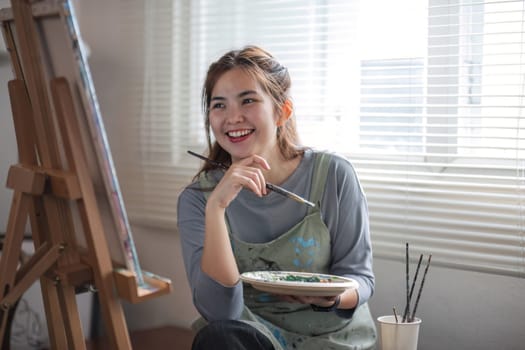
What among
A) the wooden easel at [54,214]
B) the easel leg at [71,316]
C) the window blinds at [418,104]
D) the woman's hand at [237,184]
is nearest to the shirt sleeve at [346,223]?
the woman's hand at [237,184]

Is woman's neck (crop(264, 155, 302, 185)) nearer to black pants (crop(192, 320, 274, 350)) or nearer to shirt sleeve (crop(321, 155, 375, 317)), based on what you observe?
shirt sleeve (crop(321, 155, 375, 317))

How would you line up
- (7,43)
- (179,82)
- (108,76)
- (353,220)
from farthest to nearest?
1. (108,76)
2. (179,82)
3. (7,43)
4. (353,220)

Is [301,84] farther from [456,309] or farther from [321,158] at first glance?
[456,309]

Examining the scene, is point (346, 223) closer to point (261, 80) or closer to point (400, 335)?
point (400, 335)

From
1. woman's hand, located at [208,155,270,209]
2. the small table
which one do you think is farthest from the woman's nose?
the small table

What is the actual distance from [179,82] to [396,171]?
38.1 inches

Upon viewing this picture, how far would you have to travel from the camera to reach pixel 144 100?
2.72m

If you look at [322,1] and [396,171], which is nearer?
[396,171]

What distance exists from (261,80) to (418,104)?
0.52 meters

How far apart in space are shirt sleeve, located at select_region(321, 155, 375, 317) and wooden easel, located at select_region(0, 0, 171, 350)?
518 mm

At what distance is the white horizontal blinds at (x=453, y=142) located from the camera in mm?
1870

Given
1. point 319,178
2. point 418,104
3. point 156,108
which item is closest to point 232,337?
point 319,178

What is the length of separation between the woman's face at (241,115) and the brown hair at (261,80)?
20mm

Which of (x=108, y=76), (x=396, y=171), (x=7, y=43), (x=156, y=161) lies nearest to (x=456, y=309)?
(x=396, y=171)
